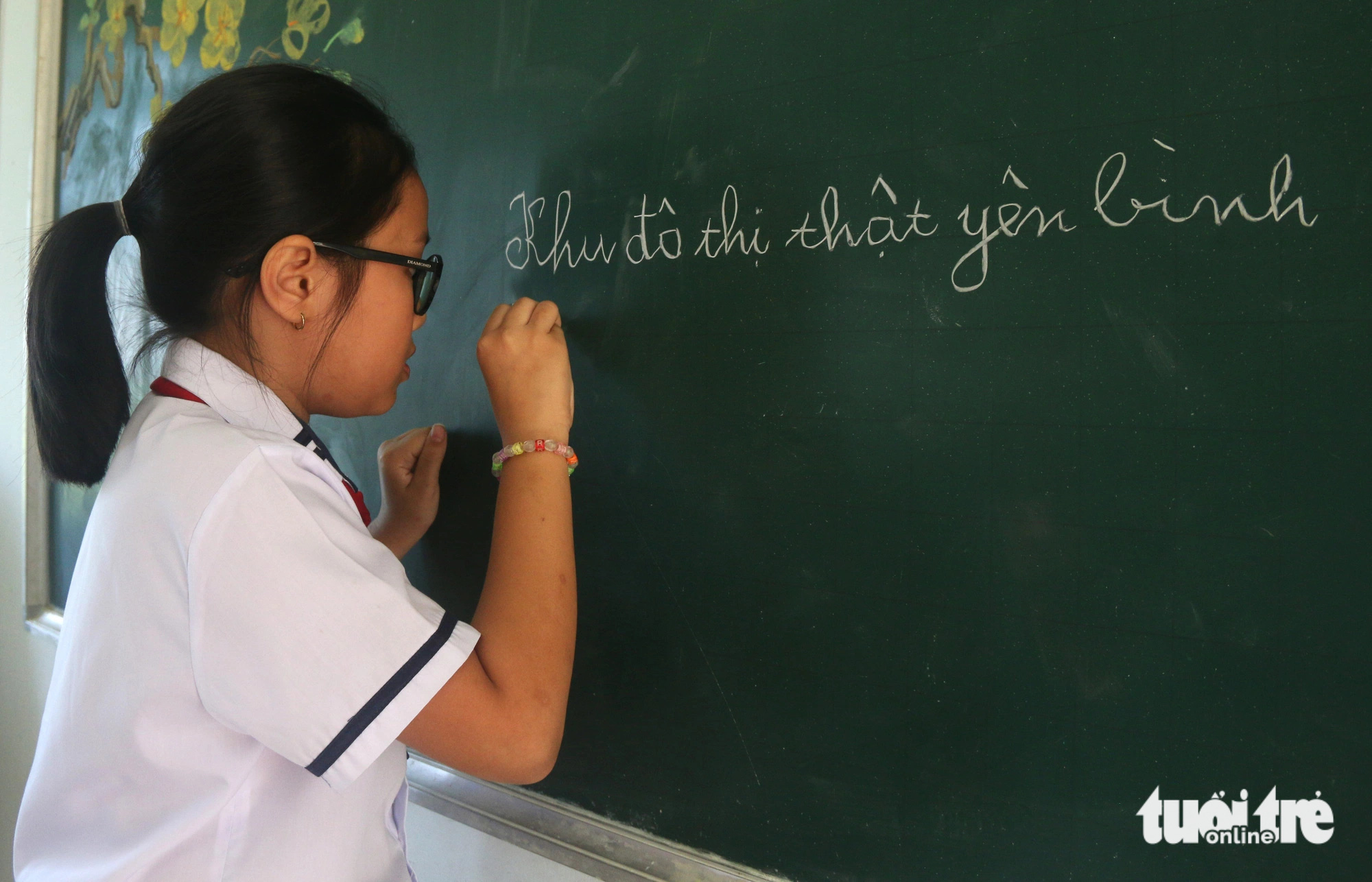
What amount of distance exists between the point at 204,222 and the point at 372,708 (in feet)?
1.43

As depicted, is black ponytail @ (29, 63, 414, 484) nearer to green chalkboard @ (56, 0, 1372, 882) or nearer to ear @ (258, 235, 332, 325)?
ear @ (258, 235, 332, 325)

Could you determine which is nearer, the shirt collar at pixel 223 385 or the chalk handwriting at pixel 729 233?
the shirt collar at pixel 223 385

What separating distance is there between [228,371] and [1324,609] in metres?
0.91

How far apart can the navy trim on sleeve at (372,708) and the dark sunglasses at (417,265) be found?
0.35 m

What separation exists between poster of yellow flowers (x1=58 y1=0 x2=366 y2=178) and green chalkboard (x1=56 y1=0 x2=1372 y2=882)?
0.35 m

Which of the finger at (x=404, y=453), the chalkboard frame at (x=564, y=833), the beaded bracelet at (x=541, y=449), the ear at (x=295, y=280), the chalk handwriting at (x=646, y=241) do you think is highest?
the chalk handwriting at (x=646, y=241)

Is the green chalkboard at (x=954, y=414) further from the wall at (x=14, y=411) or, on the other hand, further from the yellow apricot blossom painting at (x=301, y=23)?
the wall at (x=14, y=411)

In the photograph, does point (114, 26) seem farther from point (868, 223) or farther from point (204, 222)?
point (868, 223)

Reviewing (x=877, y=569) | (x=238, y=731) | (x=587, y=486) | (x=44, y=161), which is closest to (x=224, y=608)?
(x=238, y=731)

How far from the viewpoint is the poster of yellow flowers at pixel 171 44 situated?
49.5 inches

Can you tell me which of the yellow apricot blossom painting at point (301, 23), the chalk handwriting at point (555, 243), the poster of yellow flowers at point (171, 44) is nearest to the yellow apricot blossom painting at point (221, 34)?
the poster of yellow flowers at point (171, 44)

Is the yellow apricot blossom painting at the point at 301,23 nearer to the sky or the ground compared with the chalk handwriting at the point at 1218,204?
nearer to the sky

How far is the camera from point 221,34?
139 cm

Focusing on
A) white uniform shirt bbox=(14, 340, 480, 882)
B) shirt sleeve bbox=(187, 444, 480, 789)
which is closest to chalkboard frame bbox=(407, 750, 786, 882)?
white uniform shirt bbox=(14, 340, 480, 882)
